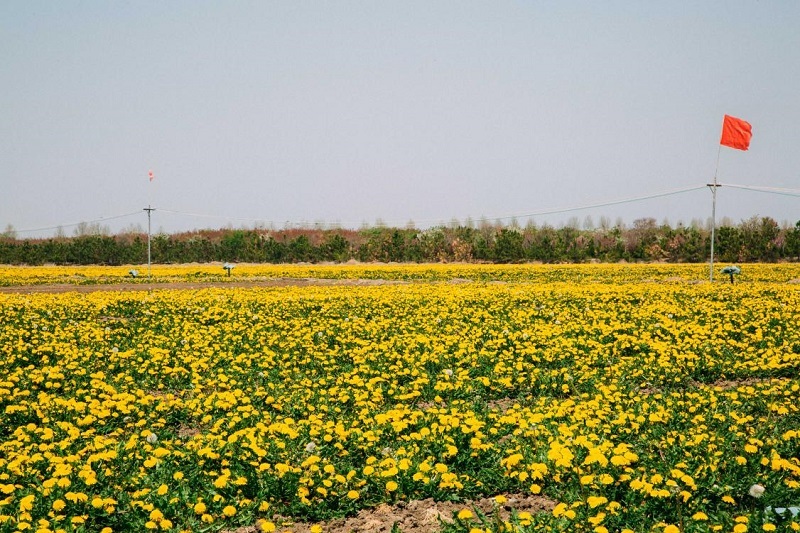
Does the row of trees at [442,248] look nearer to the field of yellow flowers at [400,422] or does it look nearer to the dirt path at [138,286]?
the dirt path at [138,286]

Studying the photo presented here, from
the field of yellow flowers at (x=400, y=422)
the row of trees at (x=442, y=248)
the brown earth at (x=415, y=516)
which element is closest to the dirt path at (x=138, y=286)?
the field of yellow flowers at (x=400, y=422)

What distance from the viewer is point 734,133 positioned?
84.7ft

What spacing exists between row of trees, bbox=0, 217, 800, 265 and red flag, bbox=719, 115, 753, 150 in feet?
121

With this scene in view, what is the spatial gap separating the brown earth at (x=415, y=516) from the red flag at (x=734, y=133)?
2529 cm

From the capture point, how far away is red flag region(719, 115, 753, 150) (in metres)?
25.7

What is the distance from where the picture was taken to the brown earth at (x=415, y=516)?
4.57 meters

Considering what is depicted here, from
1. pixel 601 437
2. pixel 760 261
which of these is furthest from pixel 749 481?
pixel 760 261

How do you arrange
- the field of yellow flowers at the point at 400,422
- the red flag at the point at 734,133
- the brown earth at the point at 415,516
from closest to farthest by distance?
the brown earth at the point at 415,516 → the field of yellow flowers at the point at 400,422 → the red flag at the point at 734,133

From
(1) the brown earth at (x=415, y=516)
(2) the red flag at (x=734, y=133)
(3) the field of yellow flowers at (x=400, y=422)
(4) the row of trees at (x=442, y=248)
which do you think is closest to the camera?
(1) the brown earth at (x=415, y=516)

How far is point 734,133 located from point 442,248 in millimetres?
44020

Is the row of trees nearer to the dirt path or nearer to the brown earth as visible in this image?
the dirt path

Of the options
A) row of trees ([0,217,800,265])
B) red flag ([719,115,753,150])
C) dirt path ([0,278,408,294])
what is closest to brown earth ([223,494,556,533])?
dirt path ([0,278,408,294])

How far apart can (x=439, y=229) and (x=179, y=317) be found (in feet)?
211

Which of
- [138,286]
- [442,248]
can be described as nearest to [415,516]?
[138,286]
